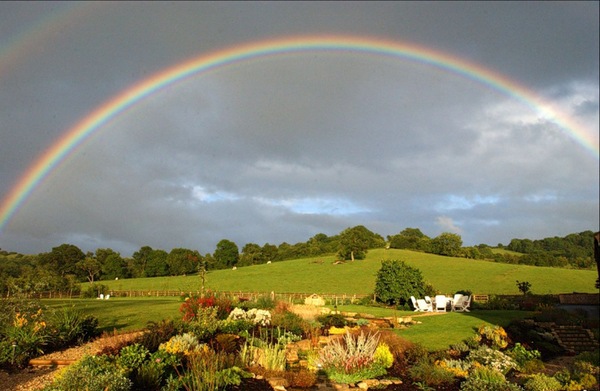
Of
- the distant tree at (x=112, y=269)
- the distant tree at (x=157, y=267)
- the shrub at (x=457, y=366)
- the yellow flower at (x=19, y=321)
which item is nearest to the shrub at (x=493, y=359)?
the shrub at (x=457, y=366)

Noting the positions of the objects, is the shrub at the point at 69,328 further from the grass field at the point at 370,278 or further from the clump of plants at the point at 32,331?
the grass field at the point at 370,278

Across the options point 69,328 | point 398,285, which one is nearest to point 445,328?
point 69,328

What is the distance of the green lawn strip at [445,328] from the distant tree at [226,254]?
6564 centimetres

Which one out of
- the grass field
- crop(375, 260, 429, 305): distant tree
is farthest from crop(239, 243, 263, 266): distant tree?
crop(375, 260, 429, 305): distant tree

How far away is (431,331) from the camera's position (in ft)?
51.7

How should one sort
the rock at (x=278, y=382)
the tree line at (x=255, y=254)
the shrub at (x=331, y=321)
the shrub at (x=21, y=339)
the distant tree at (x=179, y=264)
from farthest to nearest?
the distant tree at (x=179, y=264) → the tree line at (x=255, y=254) → the shrub at (x=331, y=321) → the shrub at (x=21, y=339) → the rock at (x=278, y=382)

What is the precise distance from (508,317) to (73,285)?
156 ft

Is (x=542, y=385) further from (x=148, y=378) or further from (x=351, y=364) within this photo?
(x=148, y=378)

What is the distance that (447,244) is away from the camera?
250 feet

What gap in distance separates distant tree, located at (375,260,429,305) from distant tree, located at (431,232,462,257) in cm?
4716

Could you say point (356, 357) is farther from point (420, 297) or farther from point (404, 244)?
point (404, 244)

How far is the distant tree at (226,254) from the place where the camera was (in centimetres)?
8212

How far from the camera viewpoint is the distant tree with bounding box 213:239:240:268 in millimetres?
82125

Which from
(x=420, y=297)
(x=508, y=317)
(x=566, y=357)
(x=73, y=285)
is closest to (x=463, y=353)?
(x=566, y=357)
